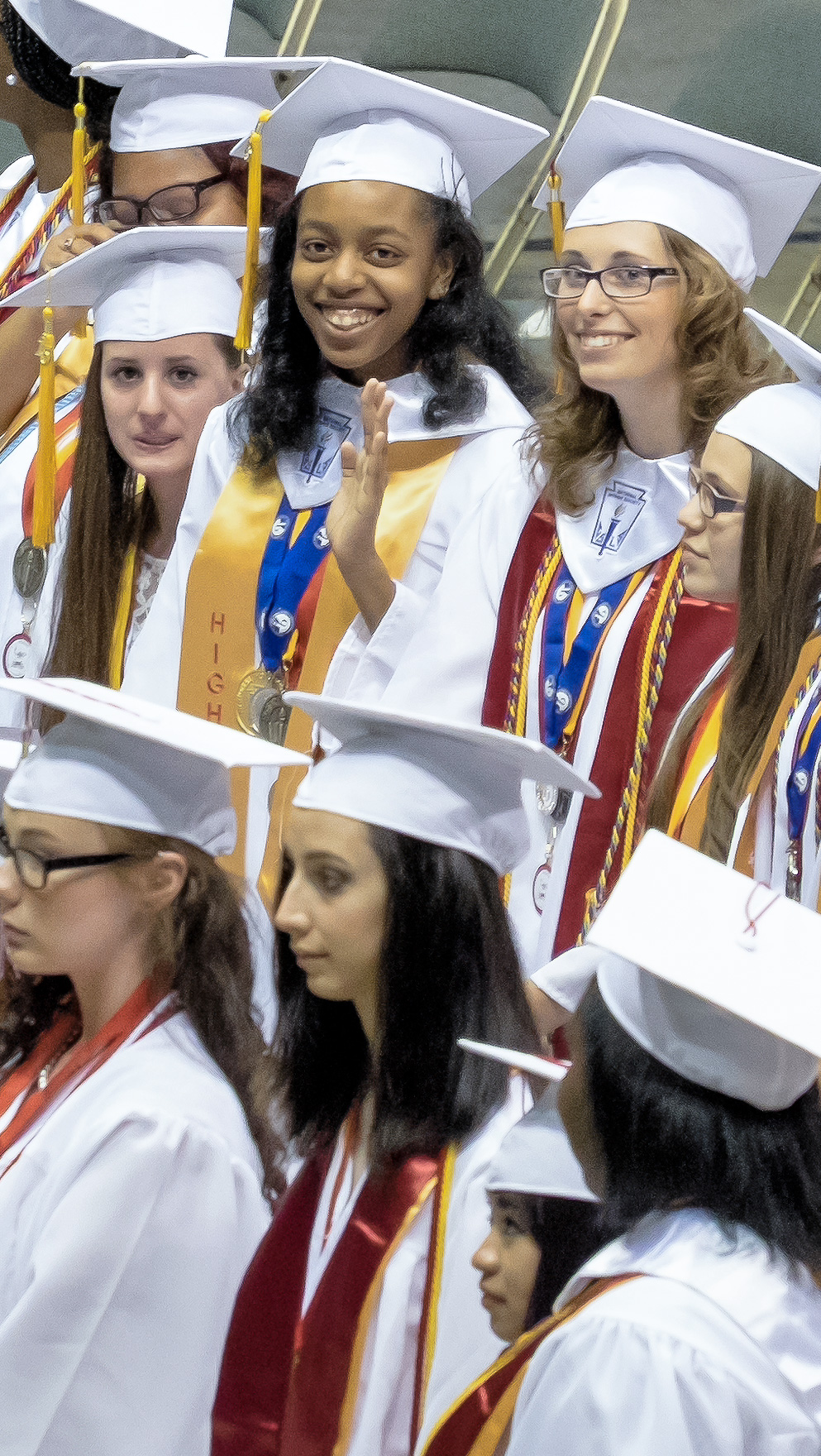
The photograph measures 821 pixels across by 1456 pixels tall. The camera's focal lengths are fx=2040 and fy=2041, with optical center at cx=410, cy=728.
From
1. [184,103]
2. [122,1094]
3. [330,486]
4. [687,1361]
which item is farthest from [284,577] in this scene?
[687,1361]

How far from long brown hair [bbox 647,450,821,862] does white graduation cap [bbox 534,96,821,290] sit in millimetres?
648

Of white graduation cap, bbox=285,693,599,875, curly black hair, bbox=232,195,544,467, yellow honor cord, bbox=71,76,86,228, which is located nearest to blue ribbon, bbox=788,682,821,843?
white graduation cap, bbox=285,693,599,875

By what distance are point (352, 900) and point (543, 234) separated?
4.77 m

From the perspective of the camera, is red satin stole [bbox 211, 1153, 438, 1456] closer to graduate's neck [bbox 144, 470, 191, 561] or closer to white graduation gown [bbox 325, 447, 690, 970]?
white graduation gown [bbox 325, 447, 690, 970]

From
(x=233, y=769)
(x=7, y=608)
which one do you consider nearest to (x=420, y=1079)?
(x=233, y=769)

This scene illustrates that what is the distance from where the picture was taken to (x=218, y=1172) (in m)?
2.23

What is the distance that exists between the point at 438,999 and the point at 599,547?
121 centimetres

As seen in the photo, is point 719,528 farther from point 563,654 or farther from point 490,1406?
point 490,1406

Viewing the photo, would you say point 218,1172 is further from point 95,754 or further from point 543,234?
point 543,234

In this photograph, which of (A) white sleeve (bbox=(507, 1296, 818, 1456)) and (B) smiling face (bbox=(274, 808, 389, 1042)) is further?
(B) smiling face (bbox=(274, 808, 389, 1042))

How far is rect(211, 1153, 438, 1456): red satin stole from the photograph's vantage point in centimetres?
215

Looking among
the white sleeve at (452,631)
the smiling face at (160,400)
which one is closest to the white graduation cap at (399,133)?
the smiling face at (160,400)

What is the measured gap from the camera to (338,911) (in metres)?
2.24

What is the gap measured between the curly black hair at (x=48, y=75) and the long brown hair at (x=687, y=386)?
1.47 metres
